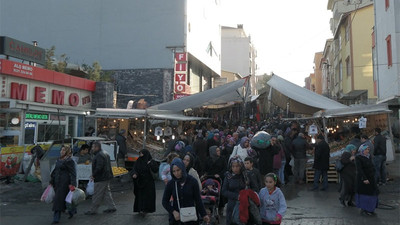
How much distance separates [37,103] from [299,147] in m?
9.98

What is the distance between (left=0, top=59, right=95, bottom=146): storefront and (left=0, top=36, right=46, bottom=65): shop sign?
809 mm

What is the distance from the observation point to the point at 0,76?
45.8ft

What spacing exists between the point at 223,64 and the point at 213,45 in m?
26.0

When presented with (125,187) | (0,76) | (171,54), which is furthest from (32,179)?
(171,54)

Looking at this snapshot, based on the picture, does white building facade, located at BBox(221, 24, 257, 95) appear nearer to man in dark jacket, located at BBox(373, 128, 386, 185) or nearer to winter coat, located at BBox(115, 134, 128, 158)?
winter coat, located at BBox(115, 134, 128, 158)

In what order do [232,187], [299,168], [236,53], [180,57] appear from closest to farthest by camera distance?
[232,187] → [299,168] → [180,57] → [236,53]

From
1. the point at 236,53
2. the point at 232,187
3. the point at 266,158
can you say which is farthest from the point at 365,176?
the point at 236,53

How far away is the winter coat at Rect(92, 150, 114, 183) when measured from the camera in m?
7.71

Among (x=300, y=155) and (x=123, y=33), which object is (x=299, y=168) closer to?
(x=300, y=155)

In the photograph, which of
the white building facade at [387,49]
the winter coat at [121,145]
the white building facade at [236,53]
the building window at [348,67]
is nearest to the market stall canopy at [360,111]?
the white building facade at [387,49]

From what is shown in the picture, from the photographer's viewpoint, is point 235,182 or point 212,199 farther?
point 212,199

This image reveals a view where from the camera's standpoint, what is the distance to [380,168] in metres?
10.8

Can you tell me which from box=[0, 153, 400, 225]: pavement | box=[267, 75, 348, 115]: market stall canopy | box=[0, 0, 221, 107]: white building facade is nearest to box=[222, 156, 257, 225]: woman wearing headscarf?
box=[0, 153, 400, 225]: pavement

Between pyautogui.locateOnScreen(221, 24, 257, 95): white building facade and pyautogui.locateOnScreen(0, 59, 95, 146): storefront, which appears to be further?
pyautogui.locateOnScreen(221, 24, 257, 95): white building facade
